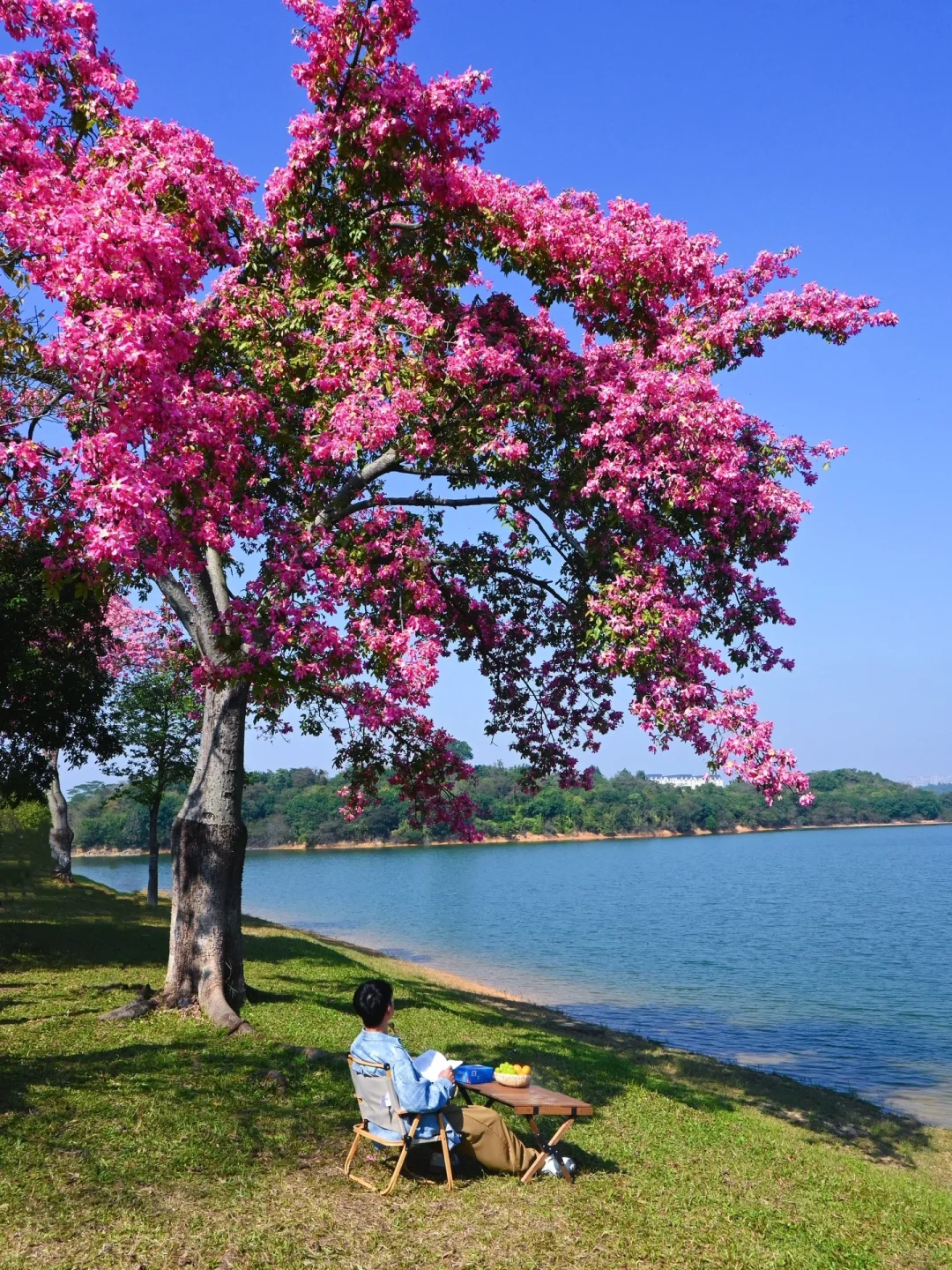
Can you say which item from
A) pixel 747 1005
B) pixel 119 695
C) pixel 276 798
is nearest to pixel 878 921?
pixel 747 1005

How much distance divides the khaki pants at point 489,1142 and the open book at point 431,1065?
42 cm

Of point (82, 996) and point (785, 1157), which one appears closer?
point (785, 1157)

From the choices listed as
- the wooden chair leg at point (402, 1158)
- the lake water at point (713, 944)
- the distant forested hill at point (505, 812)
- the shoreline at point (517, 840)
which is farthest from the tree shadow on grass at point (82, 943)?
the shoreline at point (517, 840)

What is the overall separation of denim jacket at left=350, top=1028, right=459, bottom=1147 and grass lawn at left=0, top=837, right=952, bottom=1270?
1.57 ft

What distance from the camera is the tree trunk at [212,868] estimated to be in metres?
12.8

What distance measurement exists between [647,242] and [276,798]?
14477cm

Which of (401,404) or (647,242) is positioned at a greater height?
(647,242)

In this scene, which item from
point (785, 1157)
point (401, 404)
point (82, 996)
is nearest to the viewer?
point (785, 1157)

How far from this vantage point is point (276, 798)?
150 m

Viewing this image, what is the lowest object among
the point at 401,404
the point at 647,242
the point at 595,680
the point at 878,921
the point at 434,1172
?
the point at 878,921

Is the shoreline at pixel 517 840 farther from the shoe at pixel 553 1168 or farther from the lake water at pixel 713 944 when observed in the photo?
the shoe at pixel 553 1168

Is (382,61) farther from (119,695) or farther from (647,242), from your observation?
(119,695)

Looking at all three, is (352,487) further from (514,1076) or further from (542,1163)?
(542,1163)

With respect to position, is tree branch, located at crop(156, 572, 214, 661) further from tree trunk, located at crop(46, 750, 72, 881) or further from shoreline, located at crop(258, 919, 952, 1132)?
tree trunk, located at crop(46, 750, 72, 881)
